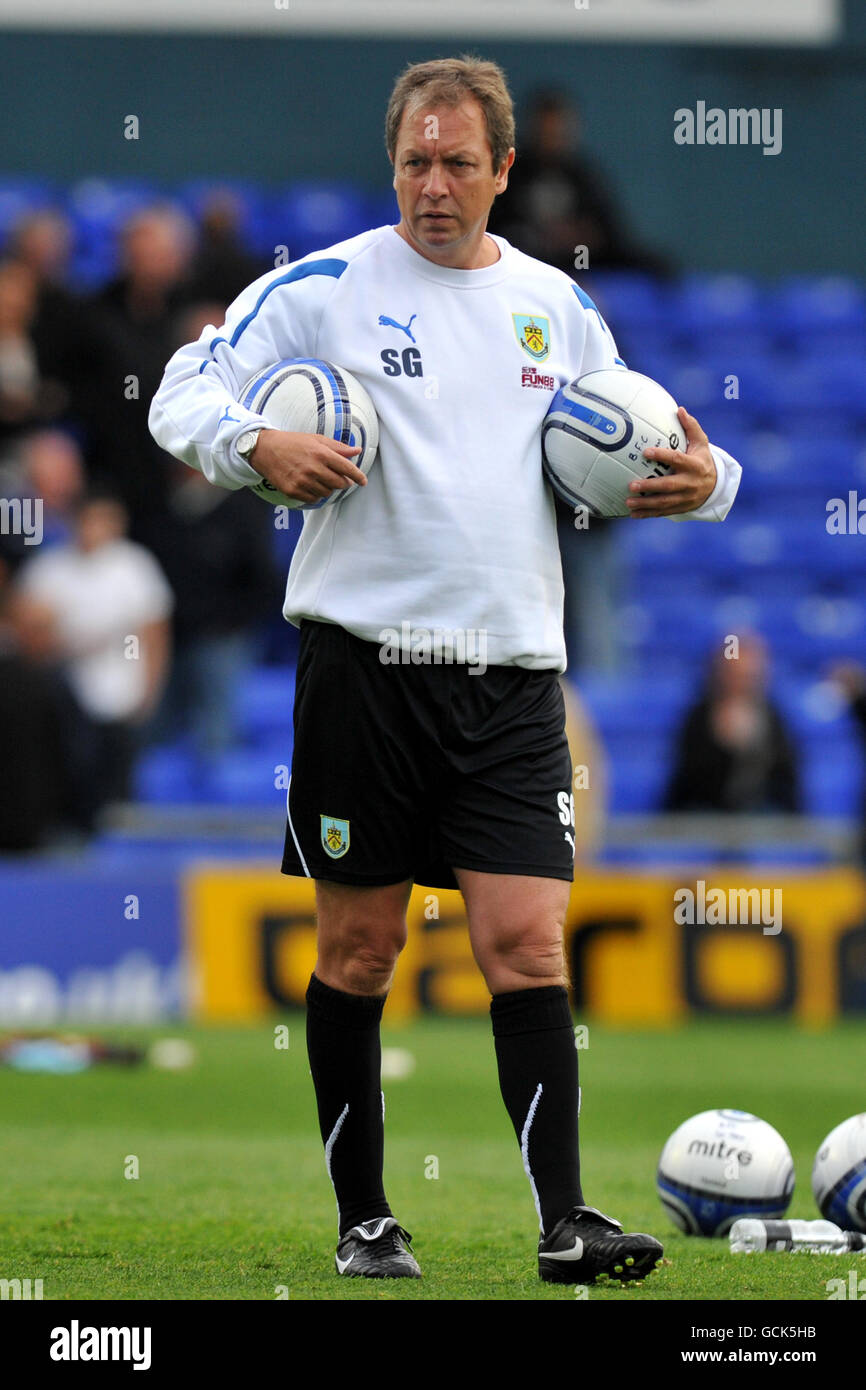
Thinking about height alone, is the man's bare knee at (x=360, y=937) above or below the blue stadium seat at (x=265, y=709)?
below

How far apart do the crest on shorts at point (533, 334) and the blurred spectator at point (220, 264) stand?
8758 mm

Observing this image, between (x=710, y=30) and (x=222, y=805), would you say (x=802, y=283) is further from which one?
(x=222, y=805)

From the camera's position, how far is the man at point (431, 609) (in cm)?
483

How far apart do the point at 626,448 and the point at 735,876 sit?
7.62m

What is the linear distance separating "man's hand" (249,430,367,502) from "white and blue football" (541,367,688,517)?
0.50m

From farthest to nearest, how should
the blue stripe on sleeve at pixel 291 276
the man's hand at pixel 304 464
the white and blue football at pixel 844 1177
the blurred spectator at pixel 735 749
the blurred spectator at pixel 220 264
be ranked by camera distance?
the blurred spectator at pixel 220 264, the blurred spectator at pixel 735 749, the white and blue football at pixel 844 1177, the blue stripe on sleeve at pixel 291 276, the man's hand at pixel 304 464

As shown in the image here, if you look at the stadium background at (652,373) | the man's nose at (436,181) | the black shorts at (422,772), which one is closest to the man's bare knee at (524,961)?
the black shorts at (422,772)

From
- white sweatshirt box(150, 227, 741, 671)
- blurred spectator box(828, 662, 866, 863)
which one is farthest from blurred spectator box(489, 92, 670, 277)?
white sweatshirt box(150, 227, 741, 671)

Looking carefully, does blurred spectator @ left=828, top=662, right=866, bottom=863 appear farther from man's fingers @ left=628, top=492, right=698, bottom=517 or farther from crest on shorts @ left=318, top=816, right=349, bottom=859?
crest on shorts @ left=318, top=816, right=349, bottom=859

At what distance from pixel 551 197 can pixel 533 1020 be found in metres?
10.8

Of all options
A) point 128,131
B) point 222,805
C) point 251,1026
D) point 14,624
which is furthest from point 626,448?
point 128,131

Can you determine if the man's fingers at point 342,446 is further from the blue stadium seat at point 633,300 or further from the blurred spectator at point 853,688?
the blue stadium seat at point 633,300

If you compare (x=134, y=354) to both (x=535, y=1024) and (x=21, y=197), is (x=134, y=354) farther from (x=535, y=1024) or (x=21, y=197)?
(x=535, y=1024)

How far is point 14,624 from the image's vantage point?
42.2ft
